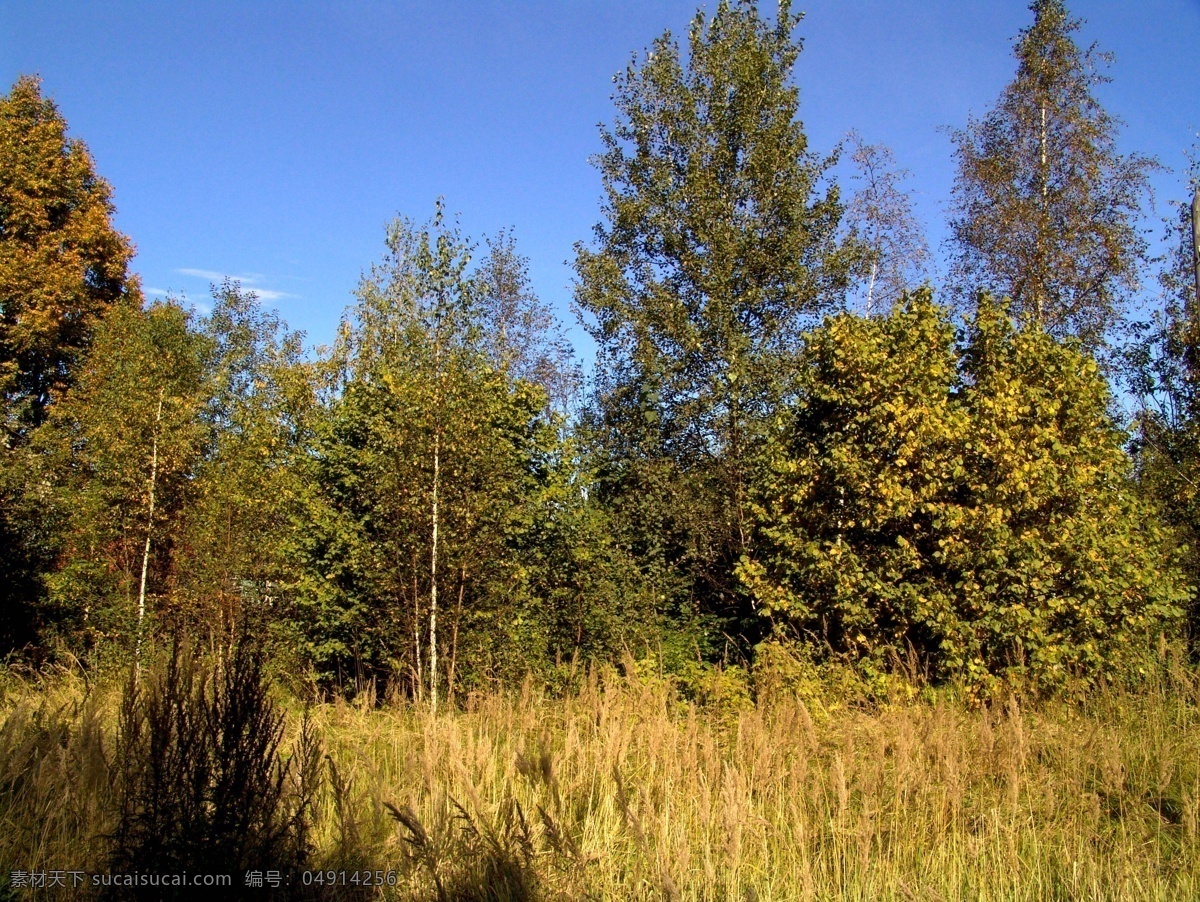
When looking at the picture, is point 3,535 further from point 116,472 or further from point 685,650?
point 685,650

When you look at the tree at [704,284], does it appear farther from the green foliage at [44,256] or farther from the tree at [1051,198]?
the green foliage at [44,256]

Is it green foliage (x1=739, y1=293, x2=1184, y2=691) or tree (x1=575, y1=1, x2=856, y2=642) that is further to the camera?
tree (x1=575, y1=1, x2=856, y2=642)

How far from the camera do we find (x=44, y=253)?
22.2 metres

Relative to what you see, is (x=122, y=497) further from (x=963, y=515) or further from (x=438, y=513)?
(x=963, y=515)

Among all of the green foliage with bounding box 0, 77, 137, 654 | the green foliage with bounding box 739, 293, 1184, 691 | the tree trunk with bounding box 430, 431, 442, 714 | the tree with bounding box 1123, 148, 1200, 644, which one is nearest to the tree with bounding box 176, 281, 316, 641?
the tree trunk with bounding box 430, 431, 442, 714

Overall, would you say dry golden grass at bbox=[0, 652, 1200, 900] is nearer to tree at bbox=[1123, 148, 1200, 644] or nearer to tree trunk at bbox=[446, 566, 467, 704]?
tree trunk at bbox=[446, 566, 467, 704]

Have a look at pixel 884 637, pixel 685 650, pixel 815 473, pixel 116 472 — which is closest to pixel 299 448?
pixel 116 472

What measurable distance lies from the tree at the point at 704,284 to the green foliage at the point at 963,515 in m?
4.27

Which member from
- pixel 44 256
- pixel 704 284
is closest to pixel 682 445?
pixel 704 284

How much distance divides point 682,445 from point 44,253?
1827 cm

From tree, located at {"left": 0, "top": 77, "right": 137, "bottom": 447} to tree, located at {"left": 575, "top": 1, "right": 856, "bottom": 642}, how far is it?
15152 millimetres

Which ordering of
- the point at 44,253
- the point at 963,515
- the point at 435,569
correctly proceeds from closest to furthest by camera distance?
the point at 963,515
the point at 435,569
the point at 44,253

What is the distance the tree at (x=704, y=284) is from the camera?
49.5 feet

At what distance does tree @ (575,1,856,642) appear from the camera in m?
15.1
